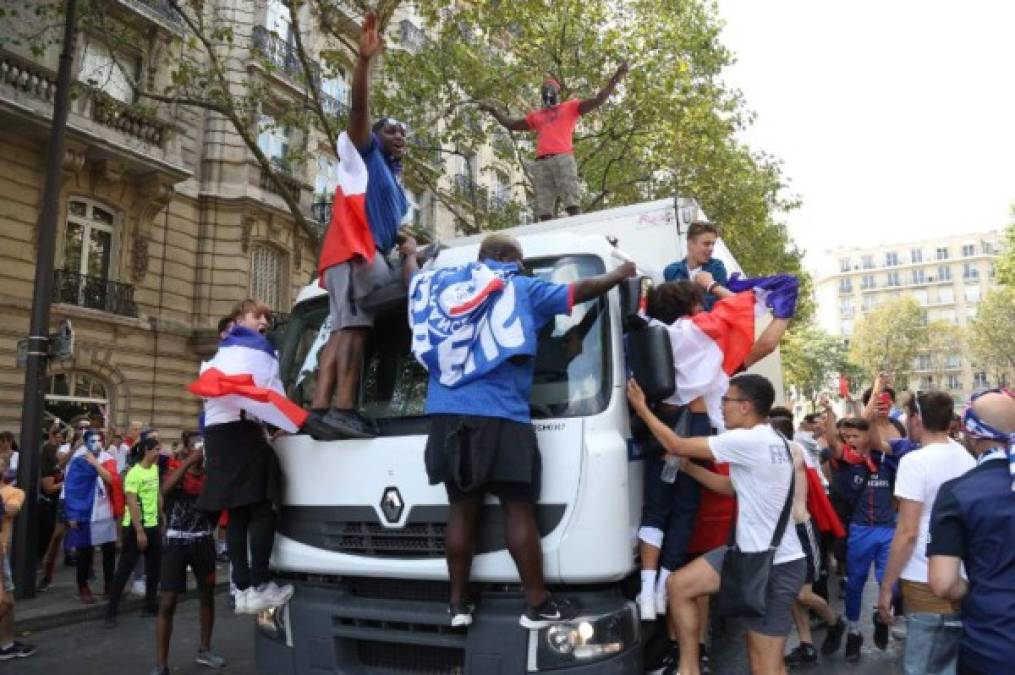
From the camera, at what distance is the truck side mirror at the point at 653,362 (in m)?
3.65

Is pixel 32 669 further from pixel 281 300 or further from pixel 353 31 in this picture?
pixel 353 31

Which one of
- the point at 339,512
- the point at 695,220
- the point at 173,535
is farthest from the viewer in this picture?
the point at 173,535

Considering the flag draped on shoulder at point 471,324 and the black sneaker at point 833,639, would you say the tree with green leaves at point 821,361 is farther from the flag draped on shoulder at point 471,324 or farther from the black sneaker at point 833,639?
the flag draped on shoulder at point 471,324

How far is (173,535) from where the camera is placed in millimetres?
6035

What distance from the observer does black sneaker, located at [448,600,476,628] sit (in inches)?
135

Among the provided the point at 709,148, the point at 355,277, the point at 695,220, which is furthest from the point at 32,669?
the point at 709,148

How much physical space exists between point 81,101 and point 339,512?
15156 millimetres

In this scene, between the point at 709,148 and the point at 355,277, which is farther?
the point at 709,148

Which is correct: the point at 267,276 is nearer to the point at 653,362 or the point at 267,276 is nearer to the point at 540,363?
the point at 540,363

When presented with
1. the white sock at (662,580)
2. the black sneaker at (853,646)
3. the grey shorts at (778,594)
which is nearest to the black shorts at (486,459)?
the white sock at (662,580)

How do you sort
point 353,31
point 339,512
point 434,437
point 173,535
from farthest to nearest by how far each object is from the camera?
point 353,31 → point 173,535 → point 339,512 → point 434,437

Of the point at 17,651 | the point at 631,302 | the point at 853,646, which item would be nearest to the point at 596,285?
the point at 631,302

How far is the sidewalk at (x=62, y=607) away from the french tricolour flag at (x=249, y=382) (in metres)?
5.34

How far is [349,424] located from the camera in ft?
12.7
